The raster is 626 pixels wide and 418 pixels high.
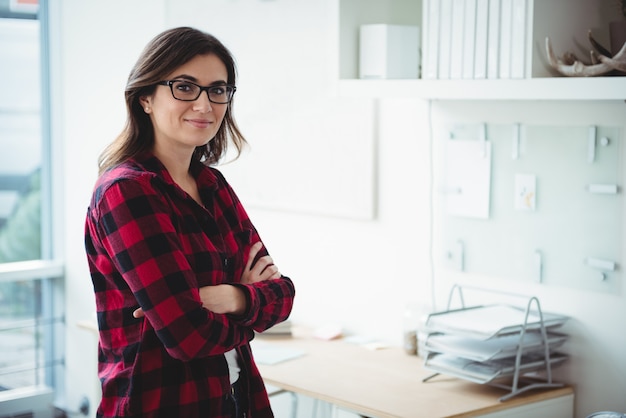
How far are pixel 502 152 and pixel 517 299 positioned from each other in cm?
45

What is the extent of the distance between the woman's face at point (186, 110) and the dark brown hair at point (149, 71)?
0.05ft

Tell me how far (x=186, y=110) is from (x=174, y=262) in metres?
0.34

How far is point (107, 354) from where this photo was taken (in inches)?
72.3

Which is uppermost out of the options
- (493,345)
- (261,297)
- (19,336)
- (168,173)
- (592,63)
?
(592,63)

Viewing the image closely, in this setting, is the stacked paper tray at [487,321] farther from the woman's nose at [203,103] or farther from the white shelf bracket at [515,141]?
the woman's nose at [203,103]

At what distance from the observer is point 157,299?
1.74 metres

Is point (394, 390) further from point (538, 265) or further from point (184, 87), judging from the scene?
point (184, 87)

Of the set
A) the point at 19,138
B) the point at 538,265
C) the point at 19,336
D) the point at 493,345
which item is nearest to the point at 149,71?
the point at 493,345

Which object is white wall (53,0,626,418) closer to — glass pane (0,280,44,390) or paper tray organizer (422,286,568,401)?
paper tray organizer (422,286,568,401)

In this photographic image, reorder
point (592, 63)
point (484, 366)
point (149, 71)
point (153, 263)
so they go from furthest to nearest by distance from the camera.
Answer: point (484, 366), point (592, 63), point (149, 71), point (153, 263)

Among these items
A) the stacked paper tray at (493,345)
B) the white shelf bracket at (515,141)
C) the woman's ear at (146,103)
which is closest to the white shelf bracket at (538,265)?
the stacked paper tray at (493,345)

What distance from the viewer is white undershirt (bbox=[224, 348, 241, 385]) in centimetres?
195

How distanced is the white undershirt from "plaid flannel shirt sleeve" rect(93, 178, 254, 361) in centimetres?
17

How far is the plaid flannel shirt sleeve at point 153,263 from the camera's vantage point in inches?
68.6
